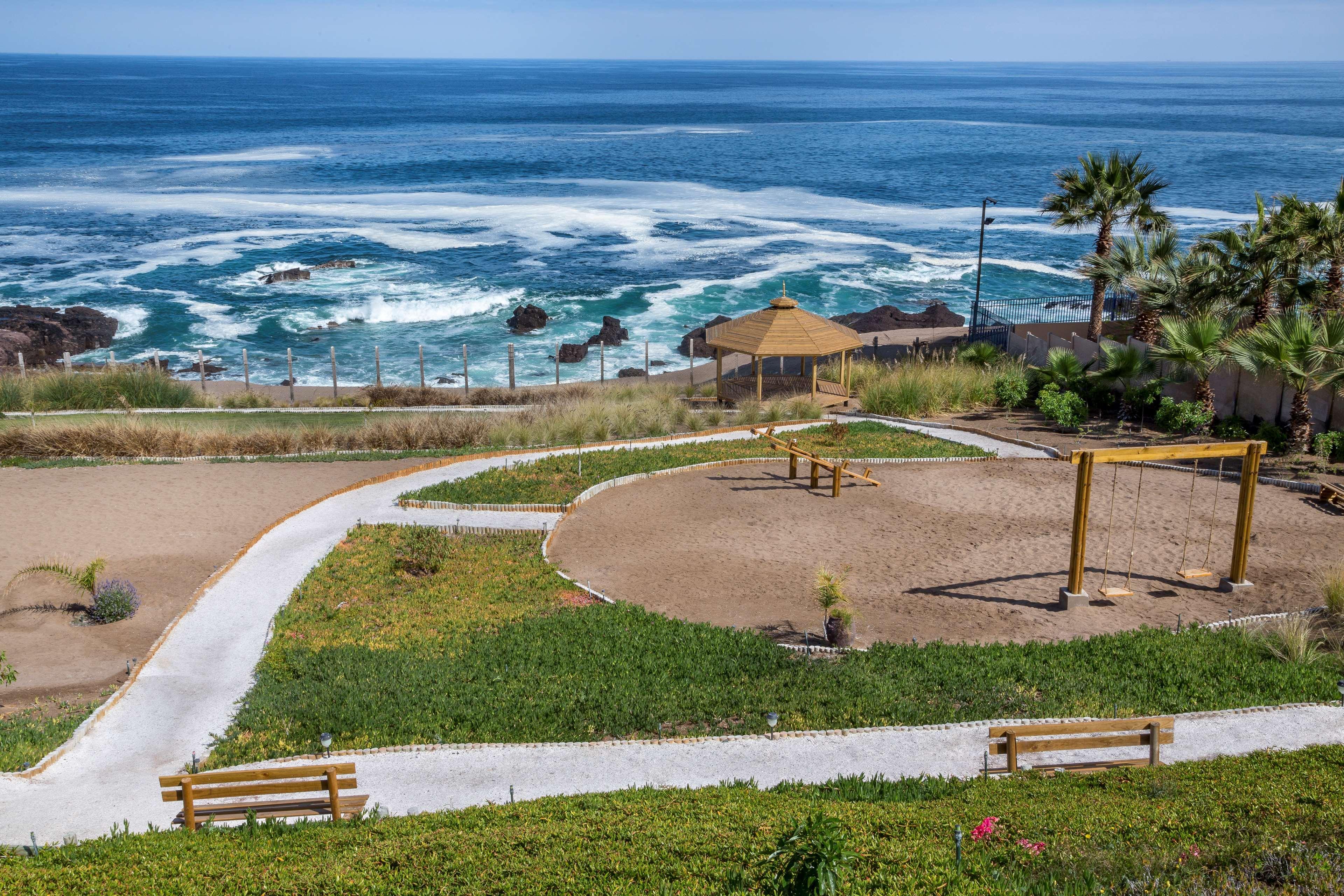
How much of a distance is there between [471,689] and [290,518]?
785 centimetres

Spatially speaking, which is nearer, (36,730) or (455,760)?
(455,760)

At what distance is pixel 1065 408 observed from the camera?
82.3ft

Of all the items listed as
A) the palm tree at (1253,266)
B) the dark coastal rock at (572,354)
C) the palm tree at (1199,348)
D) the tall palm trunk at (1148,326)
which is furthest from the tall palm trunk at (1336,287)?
the dark coastal rock at (572,354)

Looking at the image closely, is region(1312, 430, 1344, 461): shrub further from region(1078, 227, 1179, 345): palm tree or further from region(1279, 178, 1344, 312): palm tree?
region(1078, 227, 1179, 345): palm tree

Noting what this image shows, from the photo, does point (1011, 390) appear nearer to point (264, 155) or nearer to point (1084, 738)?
point (1084, 738)

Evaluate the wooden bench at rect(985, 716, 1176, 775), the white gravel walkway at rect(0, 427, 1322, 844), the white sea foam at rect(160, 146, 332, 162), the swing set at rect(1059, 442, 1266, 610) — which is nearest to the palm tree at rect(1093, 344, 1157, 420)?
the swing set at rect(1059, 442, 1266, 610)

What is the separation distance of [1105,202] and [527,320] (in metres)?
26.1

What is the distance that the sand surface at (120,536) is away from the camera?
14148 mm

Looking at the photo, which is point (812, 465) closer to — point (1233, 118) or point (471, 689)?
point (471, 689)

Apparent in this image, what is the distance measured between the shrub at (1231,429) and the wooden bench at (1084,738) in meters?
14.5

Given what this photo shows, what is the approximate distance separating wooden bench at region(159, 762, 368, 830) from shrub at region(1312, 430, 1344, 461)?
18978mm

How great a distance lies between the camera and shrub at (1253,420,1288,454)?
70.9 ft

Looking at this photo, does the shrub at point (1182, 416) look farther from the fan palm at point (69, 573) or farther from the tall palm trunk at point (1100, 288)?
the fan palm at point (69, 573)

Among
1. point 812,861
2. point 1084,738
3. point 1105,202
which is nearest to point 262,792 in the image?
point 812,861
